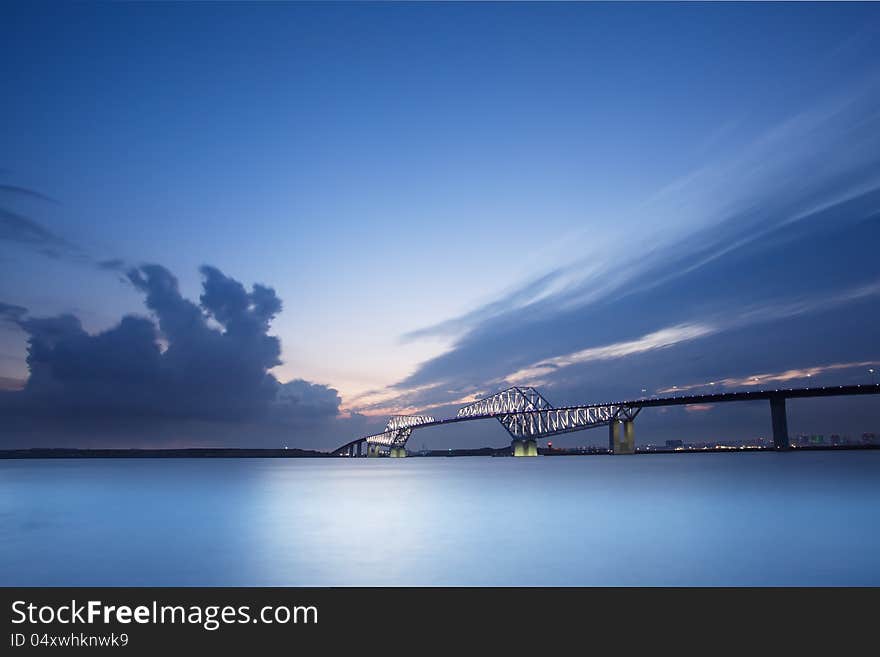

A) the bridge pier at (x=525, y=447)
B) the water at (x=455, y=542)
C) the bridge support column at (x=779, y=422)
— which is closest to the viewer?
the water at (x=455, y=542)

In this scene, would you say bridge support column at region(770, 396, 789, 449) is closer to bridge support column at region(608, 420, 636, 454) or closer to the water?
bridge support column at region(608, 420, 636, 454)

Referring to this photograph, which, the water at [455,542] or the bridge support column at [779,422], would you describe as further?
the bridge support column at [779,422]

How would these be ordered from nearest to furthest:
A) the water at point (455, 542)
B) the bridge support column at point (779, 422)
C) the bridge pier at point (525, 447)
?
1. the water at point (455, 542)
2. the bridge support column at point (779, 422)
3. the bridge pier at point (525, 447)

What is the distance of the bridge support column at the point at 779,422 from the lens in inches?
4313

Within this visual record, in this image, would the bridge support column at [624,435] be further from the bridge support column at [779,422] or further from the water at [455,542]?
the water at [455,542]

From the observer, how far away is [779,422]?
372ft

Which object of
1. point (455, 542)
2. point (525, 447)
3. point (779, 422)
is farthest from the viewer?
point (525, 447)

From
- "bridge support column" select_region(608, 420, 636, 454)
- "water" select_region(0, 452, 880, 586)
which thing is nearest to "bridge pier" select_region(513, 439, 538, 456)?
"bridge support column" select_region(608, 420, 636, 454)

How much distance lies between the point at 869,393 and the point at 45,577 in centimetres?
11317

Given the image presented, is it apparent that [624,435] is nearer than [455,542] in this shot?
A: No

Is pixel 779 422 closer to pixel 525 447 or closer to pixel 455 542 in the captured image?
pixel 525 447

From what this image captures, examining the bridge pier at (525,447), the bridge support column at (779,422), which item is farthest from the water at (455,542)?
the bridge pier at (525,447)

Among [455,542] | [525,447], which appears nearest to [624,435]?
[525,447]
